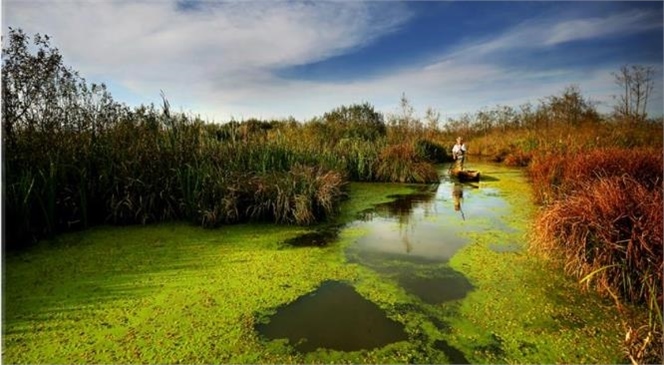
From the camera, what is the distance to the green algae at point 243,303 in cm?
226

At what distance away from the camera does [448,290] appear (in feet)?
10.4

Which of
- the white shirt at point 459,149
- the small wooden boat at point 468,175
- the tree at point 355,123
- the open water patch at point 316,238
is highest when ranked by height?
the tree at point 355,123

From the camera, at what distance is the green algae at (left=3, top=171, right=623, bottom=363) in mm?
2256

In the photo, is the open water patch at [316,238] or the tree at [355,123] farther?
the tree at [355,123]

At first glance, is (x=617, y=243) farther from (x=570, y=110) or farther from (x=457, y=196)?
(x=570, y=110)

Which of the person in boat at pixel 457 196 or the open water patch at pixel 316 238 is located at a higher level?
the person in boat at pixel 457 196

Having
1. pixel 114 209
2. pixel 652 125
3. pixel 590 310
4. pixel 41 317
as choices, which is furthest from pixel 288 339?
pixel 652 125

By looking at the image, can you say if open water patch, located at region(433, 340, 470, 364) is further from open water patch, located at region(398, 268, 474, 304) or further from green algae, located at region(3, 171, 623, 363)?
open water patch, located at region(398, 268, 474, 304)

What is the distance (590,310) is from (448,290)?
37.9 inches

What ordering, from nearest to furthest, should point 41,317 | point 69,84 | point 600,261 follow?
point 41,317 → point 600,261 → point 69,84

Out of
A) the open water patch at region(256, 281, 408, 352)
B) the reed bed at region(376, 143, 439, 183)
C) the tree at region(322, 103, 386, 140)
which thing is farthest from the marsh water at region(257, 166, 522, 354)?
the tree at region(322, 103, 386, 140)

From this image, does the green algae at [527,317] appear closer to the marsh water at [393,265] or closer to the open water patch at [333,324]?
the marsh water at [393,265]

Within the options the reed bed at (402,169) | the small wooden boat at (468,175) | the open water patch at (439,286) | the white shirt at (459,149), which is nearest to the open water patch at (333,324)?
the open water patch at (439,286)

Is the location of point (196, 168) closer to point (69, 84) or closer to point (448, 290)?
point (69, 84)
